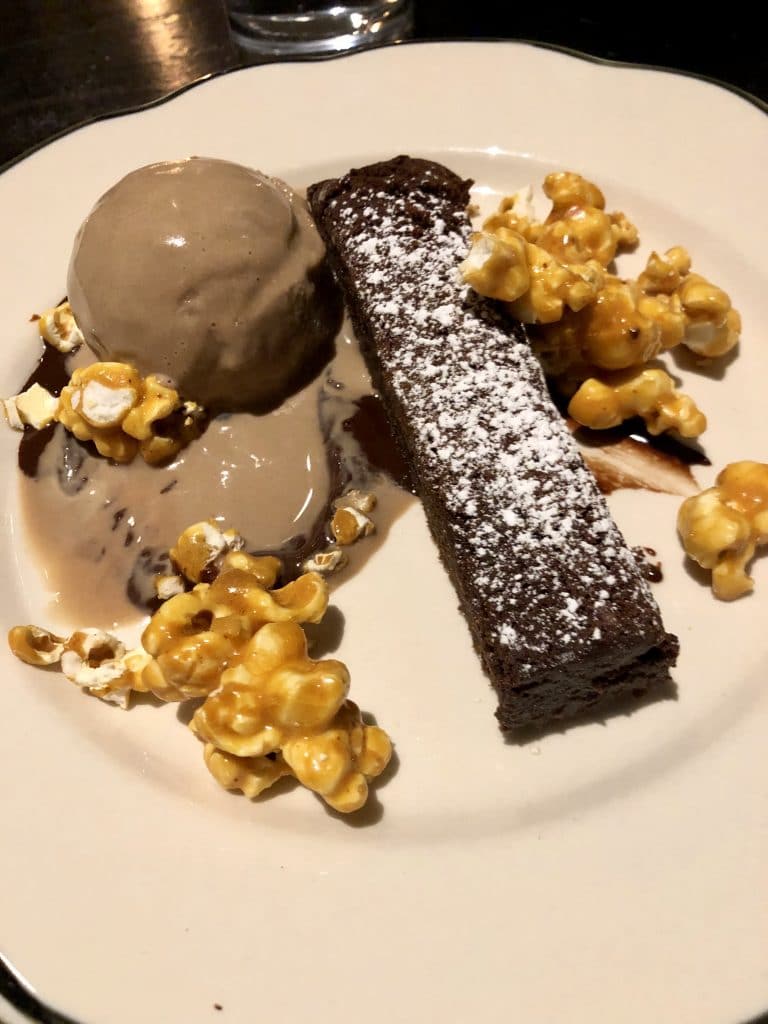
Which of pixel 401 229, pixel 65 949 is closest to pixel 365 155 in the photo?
pixel 401 229

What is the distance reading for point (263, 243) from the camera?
1.54 meters

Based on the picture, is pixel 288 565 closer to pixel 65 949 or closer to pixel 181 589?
pixel 181 589

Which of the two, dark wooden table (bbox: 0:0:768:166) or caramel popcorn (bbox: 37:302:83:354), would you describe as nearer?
caramel popcorn (bbox: 37:302:83:354)

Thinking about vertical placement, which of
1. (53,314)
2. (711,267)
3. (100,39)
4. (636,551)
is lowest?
(636,551)

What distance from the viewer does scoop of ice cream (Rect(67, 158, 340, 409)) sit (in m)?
1.50

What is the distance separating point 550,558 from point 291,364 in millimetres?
742

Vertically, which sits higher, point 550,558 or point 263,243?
point 263,243

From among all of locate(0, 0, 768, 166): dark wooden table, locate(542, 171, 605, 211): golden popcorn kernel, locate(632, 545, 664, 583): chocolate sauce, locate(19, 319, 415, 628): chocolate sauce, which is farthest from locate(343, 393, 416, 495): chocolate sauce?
locate(0, 0, 768, 166): dark wooden table

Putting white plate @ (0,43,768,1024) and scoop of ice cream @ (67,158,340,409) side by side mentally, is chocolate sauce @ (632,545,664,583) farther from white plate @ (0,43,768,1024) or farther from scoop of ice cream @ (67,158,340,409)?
scoop of ice cream @ (67,158,340,409)

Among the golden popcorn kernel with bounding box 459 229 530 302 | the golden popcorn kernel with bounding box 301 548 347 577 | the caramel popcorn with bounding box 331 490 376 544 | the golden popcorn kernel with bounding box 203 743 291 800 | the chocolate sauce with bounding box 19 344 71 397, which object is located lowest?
the golden popcorn kernel with bounding box 203 743 291 800

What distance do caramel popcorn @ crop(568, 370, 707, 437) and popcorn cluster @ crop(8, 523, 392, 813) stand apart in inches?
25.4

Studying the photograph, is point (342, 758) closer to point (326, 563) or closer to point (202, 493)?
point (326, 563)

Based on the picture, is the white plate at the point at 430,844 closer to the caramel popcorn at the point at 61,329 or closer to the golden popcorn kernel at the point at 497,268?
the caramel popcorn at the point at 61,329

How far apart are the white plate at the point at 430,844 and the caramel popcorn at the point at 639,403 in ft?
0.29
